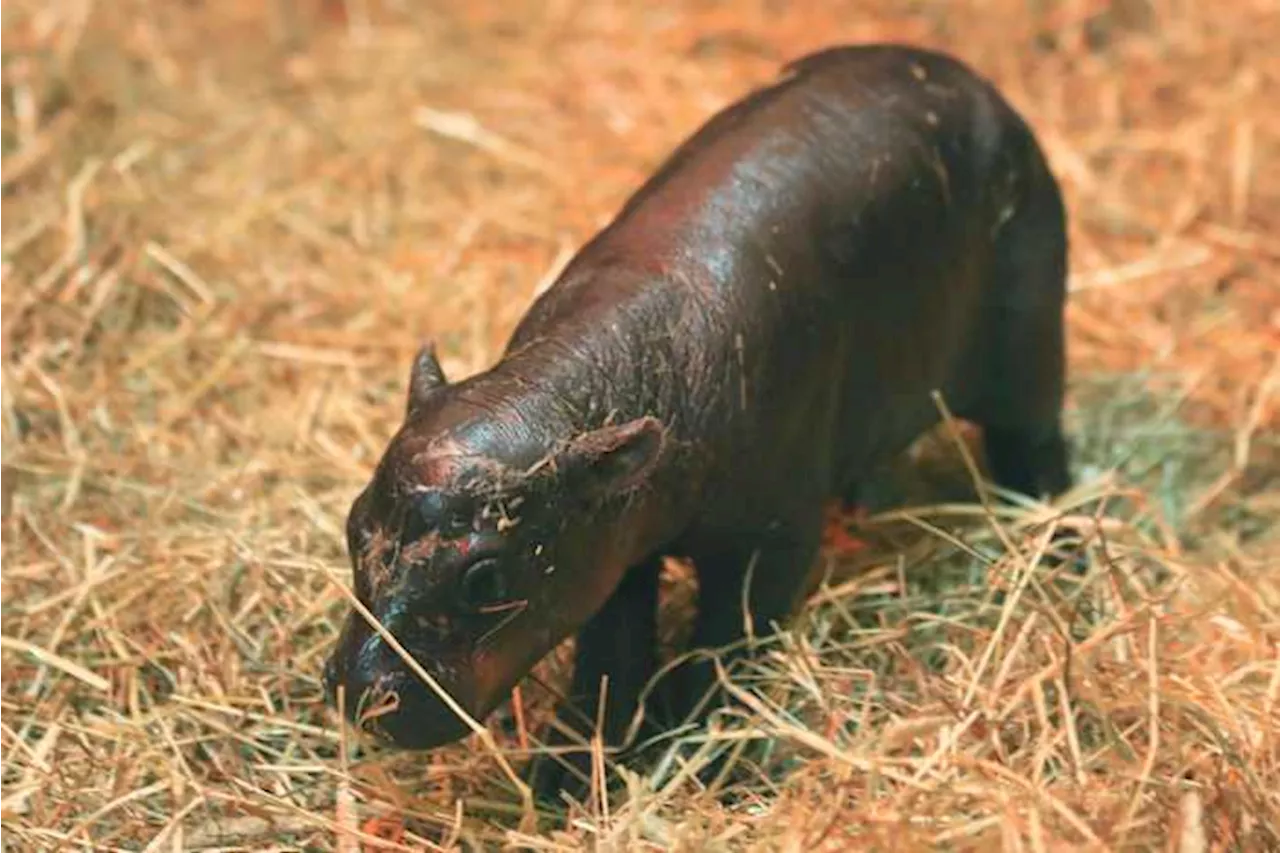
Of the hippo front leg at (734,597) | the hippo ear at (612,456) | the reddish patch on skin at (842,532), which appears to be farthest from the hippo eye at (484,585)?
the reddish patch on skin at (842,532)

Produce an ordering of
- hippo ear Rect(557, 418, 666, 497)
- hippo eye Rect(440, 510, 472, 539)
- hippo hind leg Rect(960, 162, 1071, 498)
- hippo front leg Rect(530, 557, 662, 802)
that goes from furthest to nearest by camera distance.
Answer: hippo hind leg Rect(960, 162, 1071, 498), hippo front leg Rect(530, 557, 662, 802), hippo ear Rect(557, 418, 666, 497), hippo eye Rect(440, 510, 472, 539)

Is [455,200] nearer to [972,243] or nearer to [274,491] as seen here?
[274,491]

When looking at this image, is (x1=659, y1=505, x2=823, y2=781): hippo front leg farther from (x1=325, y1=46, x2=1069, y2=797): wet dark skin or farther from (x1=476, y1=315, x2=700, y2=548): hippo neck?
(x1=476, y1=315, x2=700, y2=548): hippo neck

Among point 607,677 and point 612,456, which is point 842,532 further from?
point 612,456

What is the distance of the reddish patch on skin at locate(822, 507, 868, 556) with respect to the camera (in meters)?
3.63

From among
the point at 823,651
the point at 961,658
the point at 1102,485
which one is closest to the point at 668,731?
the point at 823,651

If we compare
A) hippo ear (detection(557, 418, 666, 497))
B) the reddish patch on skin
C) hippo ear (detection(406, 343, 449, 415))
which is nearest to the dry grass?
the reddish patch on skin

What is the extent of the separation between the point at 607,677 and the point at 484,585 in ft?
1.55

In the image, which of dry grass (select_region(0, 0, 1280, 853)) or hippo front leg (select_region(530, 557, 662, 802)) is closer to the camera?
dry grass (select_region(0, 0, 1280, 853))

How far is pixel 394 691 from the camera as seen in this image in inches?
103

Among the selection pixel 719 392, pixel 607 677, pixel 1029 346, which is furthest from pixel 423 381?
pixel 1029 346

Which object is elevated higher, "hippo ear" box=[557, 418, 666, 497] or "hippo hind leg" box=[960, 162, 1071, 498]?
"hippo ear" box=[557, 418, 666, 497]

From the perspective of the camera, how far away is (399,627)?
102 inches

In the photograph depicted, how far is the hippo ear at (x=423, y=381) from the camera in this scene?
276cm
